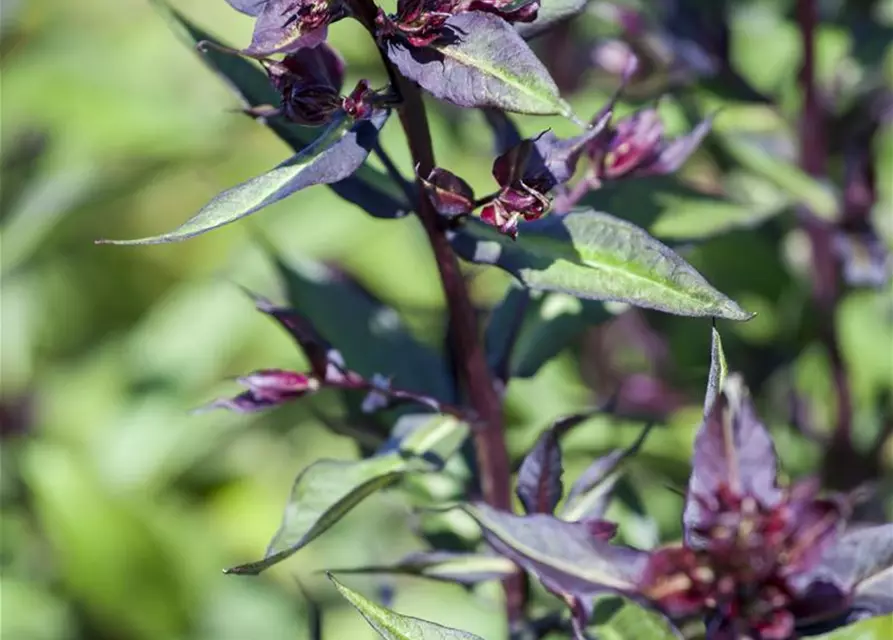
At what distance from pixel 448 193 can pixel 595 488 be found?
0.33 metres

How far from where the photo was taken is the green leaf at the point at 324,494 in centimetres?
79

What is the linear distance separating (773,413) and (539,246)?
932 mm

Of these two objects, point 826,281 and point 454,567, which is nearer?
point 454,567

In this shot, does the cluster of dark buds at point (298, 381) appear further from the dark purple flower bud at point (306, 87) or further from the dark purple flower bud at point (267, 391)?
the dark purple flower bud at point (306, 87)

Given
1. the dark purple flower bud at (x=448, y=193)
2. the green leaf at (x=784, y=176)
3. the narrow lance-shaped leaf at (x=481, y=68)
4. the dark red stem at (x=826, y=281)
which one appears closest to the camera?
the narrow lance-shaped leaf at (x=481, y=68)

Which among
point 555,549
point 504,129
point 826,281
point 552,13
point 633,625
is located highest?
point 552,13

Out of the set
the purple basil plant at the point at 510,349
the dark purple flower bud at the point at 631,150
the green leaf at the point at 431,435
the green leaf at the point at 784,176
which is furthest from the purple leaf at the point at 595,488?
the green leaf at the point at 784,176

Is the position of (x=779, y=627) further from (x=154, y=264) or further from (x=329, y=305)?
(x=154, y=264)

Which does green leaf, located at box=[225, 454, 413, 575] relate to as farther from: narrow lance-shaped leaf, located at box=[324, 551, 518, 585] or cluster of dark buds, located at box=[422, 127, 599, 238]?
cluster of dark buds, located at box=[422, 127, 599, 238]

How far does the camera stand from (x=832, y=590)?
0.88 metres

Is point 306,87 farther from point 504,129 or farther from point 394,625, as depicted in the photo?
point 394,625

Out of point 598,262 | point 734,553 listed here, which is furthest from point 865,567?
point 598,262

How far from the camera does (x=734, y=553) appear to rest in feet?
3.00

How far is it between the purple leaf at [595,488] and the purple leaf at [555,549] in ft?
0.31
